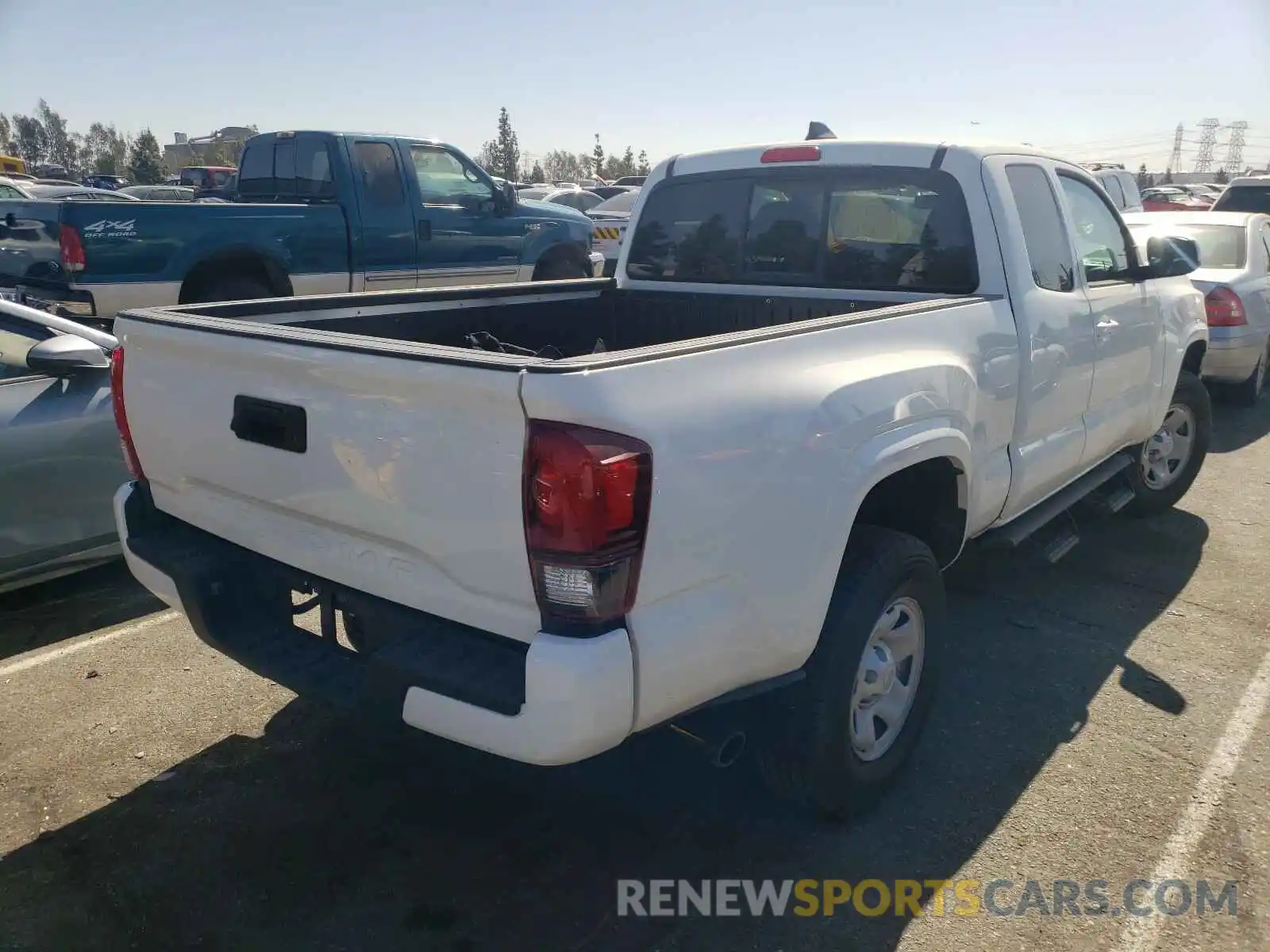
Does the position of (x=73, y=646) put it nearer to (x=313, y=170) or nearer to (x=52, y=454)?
(x=52, y=454)

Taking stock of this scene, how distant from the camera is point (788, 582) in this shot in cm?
248

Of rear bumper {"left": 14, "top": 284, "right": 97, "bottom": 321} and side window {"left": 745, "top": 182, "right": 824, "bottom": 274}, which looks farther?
rear bumper {"left": 14, "top": 284, "right": 97, "bottom": 321}

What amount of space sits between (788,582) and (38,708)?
289 cm

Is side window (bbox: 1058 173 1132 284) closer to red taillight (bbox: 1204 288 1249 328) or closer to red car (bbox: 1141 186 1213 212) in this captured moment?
red taillight (bbox: 1204 288 1249 328)

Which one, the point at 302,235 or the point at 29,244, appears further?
the point at 302,235

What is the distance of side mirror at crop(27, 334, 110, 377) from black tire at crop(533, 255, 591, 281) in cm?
724

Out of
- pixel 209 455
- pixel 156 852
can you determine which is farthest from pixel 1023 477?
pixel 156 852

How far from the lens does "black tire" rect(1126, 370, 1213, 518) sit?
5.72m

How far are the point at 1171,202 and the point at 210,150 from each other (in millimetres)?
65162

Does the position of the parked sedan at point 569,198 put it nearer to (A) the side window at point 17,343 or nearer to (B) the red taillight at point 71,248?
(B) the red taillight at point 71,248

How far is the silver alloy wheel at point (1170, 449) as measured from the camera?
5754mm

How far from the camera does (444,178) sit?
1022 cm

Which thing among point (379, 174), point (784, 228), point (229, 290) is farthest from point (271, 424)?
Answer: point (379, 174)

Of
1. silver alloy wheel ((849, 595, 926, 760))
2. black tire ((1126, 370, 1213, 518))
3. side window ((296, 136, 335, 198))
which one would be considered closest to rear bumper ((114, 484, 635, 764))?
silver alloy wheel ((849, 595, 926, 760))
